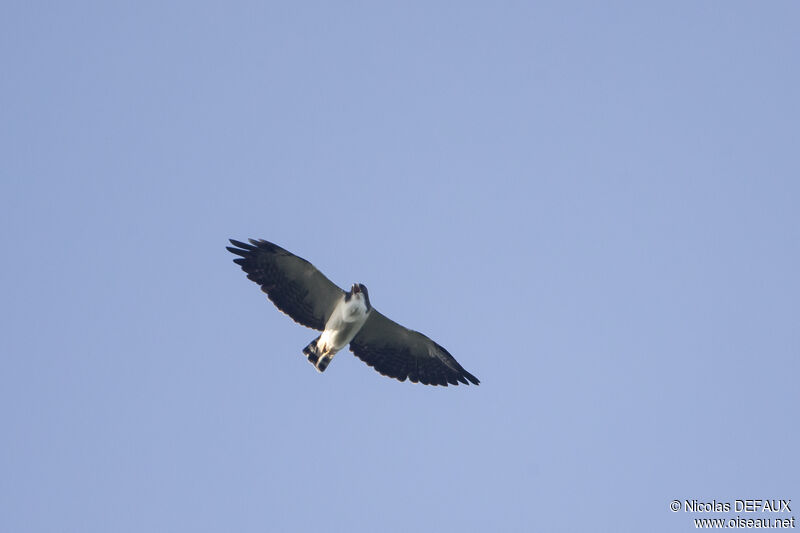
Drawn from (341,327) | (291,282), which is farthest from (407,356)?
(291,282)

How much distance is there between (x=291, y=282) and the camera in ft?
62.0

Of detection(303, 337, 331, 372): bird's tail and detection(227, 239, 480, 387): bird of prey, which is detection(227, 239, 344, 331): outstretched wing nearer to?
detection(227, 239, 480, 387): bird of prey

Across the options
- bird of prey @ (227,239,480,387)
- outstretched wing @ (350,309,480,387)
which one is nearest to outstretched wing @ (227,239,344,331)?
bird of prey @ (227,239,480,387)

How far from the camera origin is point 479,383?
20219 mm

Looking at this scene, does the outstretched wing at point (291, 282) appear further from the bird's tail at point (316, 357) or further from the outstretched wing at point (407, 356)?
the outstretched wing at point (407, 356)

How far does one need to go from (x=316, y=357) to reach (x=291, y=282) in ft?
5.23

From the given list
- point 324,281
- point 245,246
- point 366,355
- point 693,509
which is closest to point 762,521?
point 693,509

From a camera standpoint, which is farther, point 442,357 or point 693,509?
point 442,357

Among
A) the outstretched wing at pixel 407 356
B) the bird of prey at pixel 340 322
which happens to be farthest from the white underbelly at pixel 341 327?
the outstretched wing at pixel 407 356

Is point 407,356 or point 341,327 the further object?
point 407,356

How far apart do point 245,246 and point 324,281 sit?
1714 millimetres

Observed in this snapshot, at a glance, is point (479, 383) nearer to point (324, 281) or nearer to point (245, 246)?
point (324, 281)

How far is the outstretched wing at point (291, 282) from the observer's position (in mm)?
18516

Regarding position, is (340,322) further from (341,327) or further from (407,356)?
(407,356)
